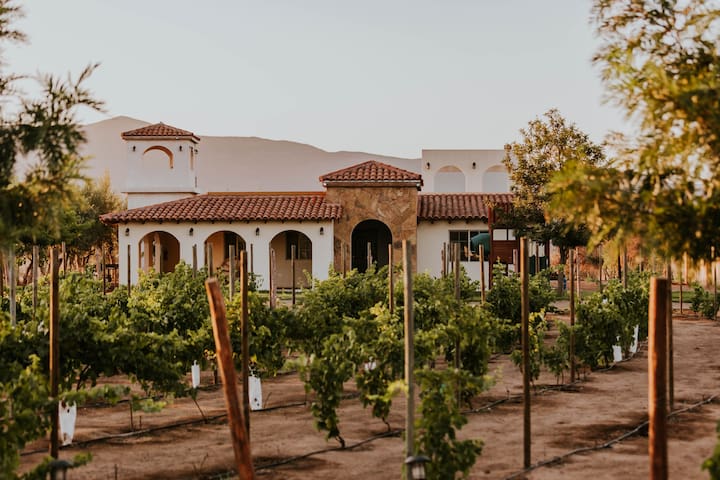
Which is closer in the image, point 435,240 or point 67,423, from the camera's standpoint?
point 67,423

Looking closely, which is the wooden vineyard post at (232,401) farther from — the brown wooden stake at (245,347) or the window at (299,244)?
the window at (299,244)

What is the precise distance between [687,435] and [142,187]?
26.6 metres

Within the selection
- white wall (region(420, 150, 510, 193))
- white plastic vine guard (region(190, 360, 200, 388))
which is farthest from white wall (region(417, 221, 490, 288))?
white plastic vine guard (region(190, 360, 200, 388))

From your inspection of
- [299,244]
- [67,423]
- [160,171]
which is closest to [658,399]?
[67,423]

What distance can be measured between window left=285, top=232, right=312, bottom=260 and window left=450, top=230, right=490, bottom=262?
5.56 m

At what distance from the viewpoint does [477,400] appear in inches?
514

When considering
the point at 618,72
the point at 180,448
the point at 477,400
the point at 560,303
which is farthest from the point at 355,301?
the point at 560,303

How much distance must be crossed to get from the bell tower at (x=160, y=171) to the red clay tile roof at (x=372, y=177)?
586 cm

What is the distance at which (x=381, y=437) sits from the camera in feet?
34.8

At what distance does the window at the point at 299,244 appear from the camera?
112ft

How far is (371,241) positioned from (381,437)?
2416 cm

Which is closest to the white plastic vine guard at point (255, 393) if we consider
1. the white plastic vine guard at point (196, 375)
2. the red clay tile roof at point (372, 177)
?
the white plastic vine guard at point (196, 375)

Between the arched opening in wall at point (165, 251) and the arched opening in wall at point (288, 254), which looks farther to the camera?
the arched opening in wall at point (165, 251)

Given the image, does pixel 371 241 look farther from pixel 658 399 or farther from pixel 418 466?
pixel 658 399
